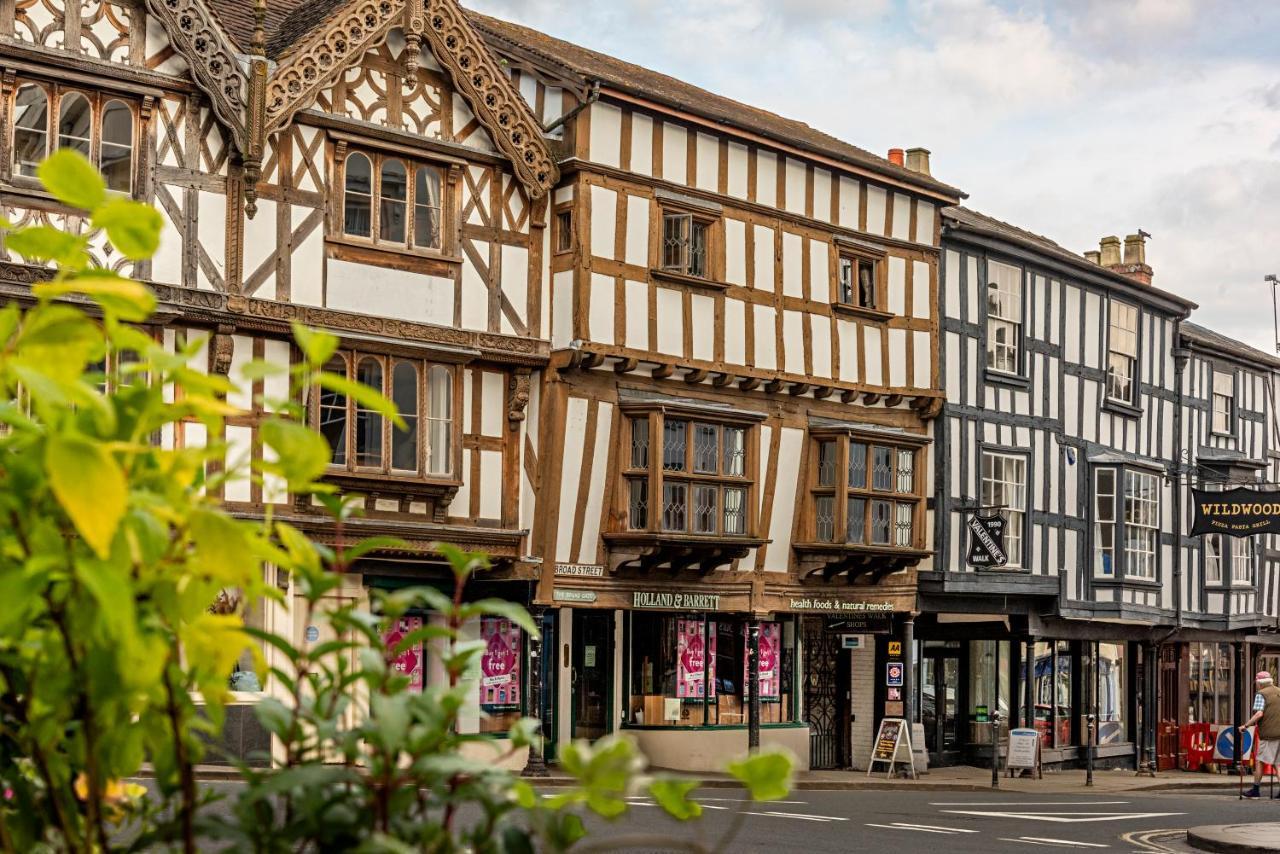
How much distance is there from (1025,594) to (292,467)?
2837 centimetres

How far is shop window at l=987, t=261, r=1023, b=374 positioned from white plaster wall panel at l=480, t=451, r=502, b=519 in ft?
34.3

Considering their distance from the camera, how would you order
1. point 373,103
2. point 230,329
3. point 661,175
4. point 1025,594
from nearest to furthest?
point 230,329, point 373,103, point 661,175, point 1025,594

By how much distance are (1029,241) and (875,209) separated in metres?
4.83

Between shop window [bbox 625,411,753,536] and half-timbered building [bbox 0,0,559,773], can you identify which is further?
shop window [bbox 625,411,753,536]

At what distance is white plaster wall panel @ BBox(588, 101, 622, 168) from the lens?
23.8 meters

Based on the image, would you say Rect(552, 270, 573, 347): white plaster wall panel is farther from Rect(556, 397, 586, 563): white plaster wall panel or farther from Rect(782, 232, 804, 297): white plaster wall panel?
Rect(782, 232, 804, 297): white plaster wall panel

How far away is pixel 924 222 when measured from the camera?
95.3 ft

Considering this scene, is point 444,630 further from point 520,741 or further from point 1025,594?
point 1025,594

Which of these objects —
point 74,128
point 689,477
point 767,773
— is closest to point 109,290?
point 767,773

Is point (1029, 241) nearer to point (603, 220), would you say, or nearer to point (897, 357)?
point (897, 357)

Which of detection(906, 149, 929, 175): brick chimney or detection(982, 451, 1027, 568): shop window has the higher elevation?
detection(906, 149, 929, 175): brick chimney

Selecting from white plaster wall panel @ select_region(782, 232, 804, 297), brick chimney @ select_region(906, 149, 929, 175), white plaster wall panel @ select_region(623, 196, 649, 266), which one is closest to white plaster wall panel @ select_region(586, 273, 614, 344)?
white plaster wall panel @ select_region(623, 196, 649, 266)

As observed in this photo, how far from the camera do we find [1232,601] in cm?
3750

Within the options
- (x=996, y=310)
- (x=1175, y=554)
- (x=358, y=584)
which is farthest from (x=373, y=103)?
(x=1175, y=554)
